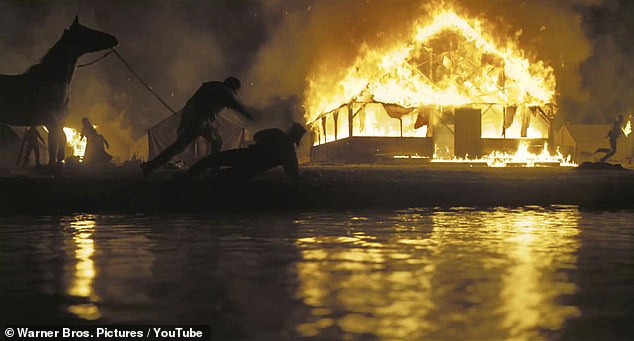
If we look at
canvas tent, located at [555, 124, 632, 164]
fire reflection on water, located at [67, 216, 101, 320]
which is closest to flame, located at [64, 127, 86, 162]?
→ fire reflection on water, located at [67, 216, 101, 320]

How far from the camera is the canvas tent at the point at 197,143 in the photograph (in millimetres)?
30609

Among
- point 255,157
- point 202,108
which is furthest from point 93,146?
point 255,157

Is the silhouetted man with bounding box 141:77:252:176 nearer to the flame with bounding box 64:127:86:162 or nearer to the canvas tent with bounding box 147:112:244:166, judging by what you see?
the canvas tent with bounding box 147:112:244:166

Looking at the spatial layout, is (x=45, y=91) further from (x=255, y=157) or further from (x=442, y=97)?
(x=442, y=97)

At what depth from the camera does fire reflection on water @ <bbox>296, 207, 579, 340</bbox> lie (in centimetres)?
314

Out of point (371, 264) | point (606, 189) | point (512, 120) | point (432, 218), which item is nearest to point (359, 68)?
point (512, 120)

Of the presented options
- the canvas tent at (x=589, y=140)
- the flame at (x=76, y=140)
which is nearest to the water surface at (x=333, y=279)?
the flame at (x=76, y=140)

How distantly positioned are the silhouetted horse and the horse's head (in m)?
0.04

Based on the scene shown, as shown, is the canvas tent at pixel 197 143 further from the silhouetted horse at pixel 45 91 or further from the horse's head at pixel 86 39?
the silhouetted horse at pixel 45 91

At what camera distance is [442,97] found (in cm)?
3288

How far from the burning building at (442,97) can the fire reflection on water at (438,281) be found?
973 inches

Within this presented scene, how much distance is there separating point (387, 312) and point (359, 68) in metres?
29.3

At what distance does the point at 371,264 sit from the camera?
504 centimetres

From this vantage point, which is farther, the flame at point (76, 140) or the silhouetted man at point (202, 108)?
the flame at point (76, 140)
